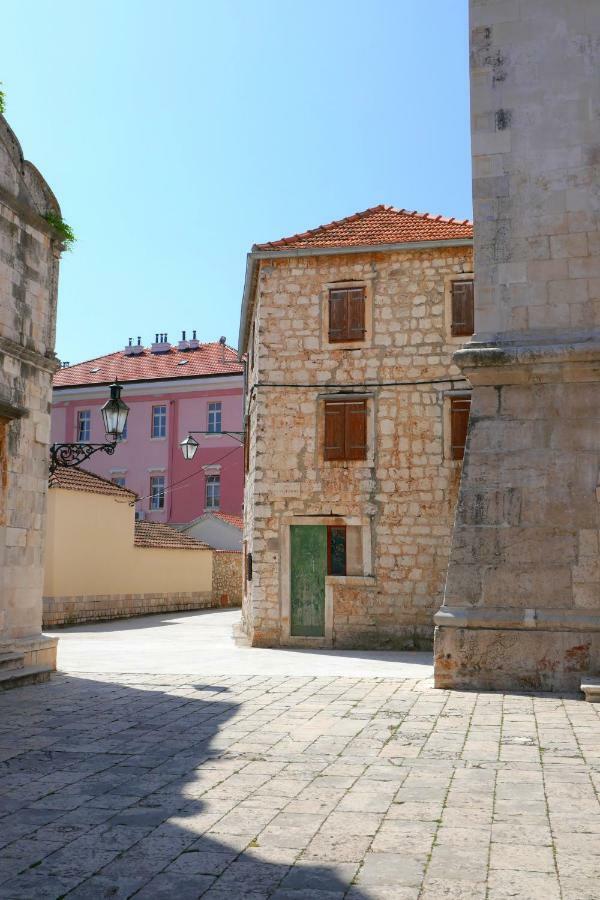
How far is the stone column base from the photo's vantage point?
29.8 feet

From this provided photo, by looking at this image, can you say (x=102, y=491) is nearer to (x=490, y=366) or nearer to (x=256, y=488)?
(x=256, y=488)

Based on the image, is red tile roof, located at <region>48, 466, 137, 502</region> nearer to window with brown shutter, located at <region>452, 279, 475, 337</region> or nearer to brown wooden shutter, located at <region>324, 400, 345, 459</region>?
brown wooden shutter, located at <region>324, 400, 345, 459</region>

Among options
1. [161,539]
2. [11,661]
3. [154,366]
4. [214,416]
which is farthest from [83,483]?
[154,366]

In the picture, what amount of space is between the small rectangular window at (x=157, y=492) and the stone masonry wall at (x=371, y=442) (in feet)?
70.5

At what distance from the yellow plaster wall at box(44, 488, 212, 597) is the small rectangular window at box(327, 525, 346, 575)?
8311 millimetres

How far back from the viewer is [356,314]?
1609cm

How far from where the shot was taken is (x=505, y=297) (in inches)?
392

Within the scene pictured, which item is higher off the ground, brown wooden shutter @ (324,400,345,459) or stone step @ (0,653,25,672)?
brown wooden shutter @ (324,400,345,459)

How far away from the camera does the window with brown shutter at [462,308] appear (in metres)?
15.7

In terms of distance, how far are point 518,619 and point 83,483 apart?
15867 mm

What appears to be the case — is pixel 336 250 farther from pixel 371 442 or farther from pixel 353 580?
pixel 353 580

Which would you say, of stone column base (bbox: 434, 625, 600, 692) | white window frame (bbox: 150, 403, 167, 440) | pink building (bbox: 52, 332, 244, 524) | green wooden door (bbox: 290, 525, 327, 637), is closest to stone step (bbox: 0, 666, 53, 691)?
stone column base (bbox: 434, 625, 600, 692)

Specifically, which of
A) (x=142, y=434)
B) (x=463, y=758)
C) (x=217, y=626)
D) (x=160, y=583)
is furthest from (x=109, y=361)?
(x=463, y=758)

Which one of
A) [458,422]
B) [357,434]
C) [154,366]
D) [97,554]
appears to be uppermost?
[154,366]
